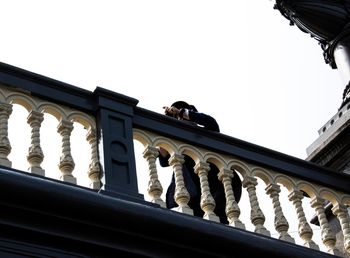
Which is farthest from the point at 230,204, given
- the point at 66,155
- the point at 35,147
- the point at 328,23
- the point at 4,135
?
the point at 328,23

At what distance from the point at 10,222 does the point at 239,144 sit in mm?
2347

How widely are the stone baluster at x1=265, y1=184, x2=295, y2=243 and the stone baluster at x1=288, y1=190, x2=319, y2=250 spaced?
0.16 meters

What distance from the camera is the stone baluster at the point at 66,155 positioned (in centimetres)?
619

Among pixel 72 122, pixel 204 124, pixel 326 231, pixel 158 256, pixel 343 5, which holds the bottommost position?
pixel 158 256

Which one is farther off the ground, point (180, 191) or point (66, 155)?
point (66, 155)

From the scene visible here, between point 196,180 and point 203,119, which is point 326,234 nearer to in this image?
point 196,180

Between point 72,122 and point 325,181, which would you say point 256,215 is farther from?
point 72,122

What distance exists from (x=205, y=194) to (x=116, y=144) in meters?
0.77

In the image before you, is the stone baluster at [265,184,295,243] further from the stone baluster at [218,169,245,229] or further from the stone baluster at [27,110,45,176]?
the stone baluster at [27,110,45,176]

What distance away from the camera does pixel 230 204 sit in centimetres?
680

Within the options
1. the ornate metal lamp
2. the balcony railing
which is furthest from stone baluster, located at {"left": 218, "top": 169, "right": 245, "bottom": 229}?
the ornate metal lamp

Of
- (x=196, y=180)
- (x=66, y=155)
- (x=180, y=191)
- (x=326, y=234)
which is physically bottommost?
(x=326, y=234)

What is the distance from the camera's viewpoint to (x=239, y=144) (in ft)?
23.9

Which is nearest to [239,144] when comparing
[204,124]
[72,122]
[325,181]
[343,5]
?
[204,124]
